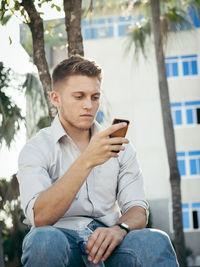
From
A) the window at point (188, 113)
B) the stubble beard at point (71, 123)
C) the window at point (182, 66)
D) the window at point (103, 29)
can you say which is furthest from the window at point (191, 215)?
the stubble beard at point (71, 123)

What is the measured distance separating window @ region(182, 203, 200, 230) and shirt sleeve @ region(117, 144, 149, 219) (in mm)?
18486

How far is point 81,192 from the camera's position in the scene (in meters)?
2.71

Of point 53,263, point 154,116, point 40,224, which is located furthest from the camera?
point 154,116

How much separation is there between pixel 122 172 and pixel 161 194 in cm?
1841

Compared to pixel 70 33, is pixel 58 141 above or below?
below

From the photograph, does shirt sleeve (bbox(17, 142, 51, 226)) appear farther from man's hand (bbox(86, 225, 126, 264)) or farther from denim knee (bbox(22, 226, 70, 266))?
man's hand (bbox(86, 225, 126, 264))

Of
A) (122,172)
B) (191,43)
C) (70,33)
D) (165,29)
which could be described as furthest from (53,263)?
(191,43)

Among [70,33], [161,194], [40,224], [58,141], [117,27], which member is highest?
[117,27]

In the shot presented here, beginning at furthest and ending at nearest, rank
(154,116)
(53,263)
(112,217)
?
(154,116)
(112,217)
(53,263)

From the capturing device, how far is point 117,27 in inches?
881

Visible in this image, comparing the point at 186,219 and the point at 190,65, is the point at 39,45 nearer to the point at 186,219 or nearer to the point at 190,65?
the point at 186,219

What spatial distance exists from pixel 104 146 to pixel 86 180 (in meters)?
0.55

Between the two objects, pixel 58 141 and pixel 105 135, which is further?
pixel 58 141

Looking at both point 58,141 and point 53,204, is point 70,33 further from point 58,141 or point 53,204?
point 53,204
